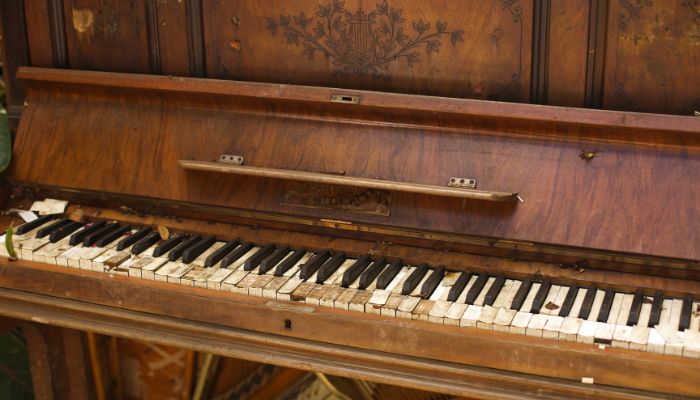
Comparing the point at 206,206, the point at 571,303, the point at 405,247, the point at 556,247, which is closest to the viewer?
the point at 571,303

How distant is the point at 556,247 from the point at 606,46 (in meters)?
0.58

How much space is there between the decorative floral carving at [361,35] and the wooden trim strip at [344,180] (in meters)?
0.39

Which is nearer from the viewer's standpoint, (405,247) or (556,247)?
(556,247)

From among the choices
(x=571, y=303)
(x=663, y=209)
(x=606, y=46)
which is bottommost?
(x=571, y=303)

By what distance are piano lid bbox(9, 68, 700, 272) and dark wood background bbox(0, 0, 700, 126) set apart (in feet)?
0.46

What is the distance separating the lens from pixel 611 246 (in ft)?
7.88

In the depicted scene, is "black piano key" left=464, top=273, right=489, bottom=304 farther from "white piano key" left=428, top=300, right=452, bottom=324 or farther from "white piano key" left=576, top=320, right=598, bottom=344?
"white piano key" left=576, top=320, right=598, bottom=344

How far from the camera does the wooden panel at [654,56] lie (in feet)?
7.98

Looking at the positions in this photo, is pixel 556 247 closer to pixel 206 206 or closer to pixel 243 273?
pixel 243 273

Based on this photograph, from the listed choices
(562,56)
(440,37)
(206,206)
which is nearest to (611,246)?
(562,56)

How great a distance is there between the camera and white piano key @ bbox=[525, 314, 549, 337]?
2.19 meters

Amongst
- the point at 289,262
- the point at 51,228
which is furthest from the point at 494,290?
the point at 51,228

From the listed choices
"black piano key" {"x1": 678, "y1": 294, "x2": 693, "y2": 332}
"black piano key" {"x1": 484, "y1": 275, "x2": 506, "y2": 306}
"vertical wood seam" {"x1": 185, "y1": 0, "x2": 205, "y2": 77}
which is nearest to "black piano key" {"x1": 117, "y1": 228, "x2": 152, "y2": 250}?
"vertical wood seam" {"x1": 185, "y1": 0, "x2": 205, "y2": 77}

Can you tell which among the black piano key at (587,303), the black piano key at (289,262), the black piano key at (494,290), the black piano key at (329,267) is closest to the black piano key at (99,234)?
the black piano key at (289,262)
